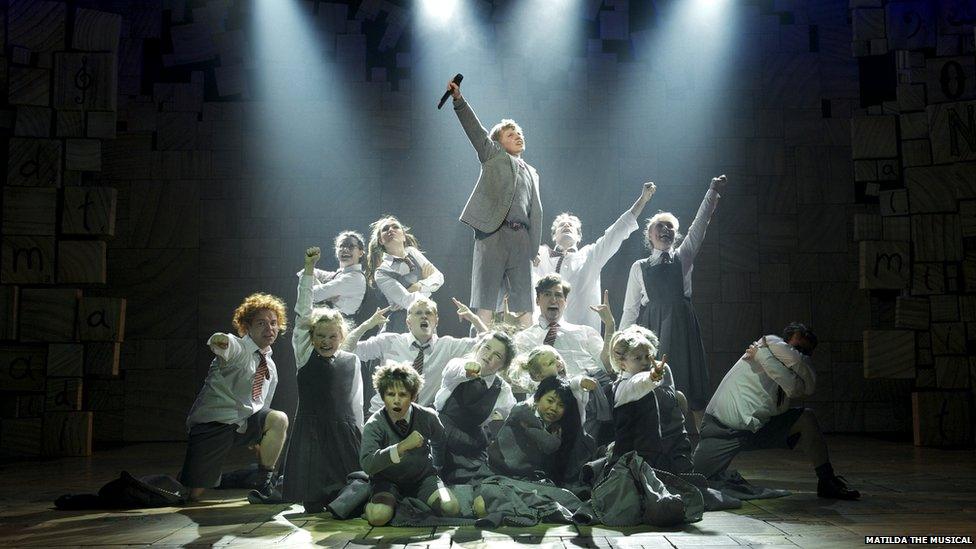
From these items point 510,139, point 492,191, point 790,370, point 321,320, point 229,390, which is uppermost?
point 510,139

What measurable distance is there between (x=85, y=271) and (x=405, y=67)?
3028 millimetres

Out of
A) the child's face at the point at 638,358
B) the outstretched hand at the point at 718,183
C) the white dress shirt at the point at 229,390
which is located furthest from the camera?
the outstretched hand at the point at 718,183

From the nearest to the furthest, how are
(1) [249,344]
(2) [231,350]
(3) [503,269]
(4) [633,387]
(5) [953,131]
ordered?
1. (4) [633,387]
2. (2) [231,350]
3. (1) [249,344]
4. (3) [503,269]
5. (5) [953,131]

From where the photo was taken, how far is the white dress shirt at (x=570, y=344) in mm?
5242

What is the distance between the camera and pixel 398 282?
6.12 m

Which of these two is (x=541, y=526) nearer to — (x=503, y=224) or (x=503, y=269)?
(x=503, y=269)

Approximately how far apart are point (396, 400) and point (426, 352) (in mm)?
1245

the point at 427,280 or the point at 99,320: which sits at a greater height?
the point at 427,280

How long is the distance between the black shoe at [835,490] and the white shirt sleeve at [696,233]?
201 cm

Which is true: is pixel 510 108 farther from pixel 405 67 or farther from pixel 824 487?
pixel 824 487

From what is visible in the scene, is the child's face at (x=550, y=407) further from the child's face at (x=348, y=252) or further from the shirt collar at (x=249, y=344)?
the child's face at (x=348, y=252)

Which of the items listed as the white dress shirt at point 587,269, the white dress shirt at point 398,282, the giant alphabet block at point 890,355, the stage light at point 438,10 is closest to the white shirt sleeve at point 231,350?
the white dress shirt at point 398,282

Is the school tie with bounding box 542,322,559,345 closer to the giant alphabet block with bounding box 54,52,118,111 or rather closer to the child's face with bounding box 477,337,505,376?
the child's face with bounding box 477,337,505,376

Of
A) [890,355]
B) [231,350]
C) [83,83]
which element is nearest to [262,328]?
[231,350]
